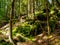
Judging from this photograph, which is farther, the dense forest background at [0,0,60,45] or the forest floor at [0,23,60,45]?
the dense forest background at [0,0,60,45]

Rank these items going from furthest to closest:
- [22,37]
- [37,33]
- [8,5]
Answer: [8,5] → [37,33] → [22,37]

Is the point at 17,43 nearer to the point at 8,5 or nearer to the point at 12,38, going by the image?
the point at 12,38

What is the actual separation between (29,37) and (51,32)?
7.88 feet

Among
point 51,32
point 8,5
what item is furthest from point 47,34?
point 8,5

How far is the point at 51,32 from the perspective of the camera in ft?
56.7

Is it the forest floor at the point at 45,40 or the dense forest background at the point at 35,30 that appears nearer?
the forest floor at the point at 45,40

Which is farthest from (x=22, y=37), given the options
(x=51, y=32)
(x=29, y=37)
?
(x=51, y=32)

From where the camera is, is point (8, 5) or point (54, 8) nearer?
point (54, 8)

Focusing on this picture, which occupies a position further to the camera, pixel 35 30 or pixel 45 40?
pixel 35 30

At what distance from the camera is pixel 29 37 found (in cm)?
1698

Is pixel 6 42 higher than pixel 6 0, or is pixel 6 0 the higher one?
Answer: pixel 6 0

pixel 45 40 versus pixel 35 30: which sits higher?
pixel 35 30

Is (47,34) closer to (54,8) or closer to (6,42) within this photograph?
(6,42)

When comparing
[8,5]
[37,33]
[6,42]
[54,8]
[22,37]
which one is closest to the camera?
[6,42]
